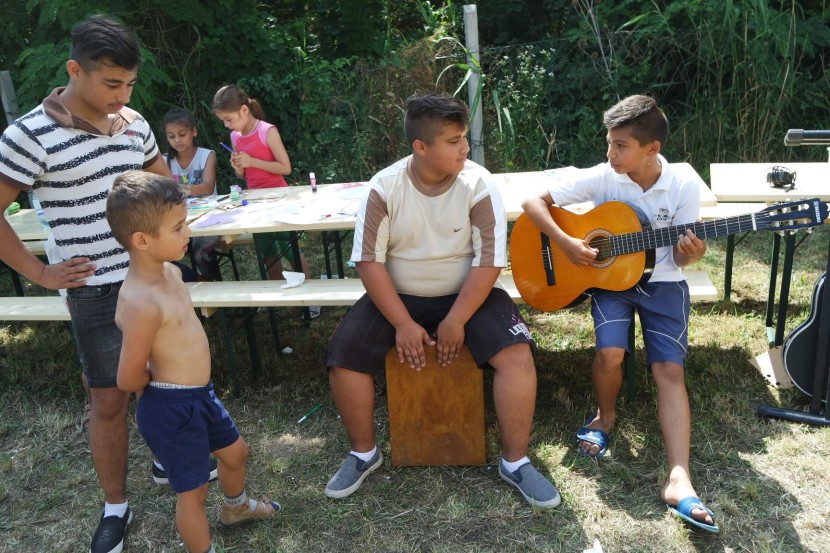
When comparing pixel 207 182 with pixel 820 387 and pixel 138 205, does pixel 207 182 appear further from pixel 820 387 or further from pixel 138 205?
pixel 820 387

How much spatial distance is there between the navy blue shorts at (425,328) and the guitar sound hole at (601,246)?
1.42 ft

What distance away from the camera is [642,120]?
2867mm

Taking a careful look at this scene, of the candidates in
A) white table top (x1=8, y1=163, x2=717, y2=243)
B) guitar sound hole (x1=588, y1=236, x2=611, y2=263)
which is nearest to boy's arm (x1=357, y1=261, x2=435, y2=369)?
white table top (x1=8, y1=163, x2=717, y2=243)

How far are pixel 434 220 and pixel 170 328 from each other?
1113mm

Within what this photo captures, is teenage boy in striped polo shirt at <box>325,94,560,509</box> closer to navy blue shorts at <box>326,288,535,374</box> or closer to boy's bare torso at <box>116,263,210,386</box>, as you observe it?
navy blue shorts at <box>326,288,535,374</box>

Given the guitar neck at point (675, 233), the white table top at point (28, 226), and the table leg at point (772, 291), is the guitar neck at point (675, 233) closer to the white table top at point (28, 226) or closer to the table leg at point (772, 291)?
the table leg at point (772, 291)

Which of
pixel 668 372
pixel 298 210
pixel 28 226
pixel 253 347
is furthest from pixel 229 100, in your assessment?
pixel 668 372

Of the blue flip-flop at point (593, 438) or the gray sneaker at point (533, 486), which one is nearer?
the gray sneaker at point (533, 486)

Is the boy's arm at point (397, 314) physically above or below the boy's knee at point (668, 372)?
above

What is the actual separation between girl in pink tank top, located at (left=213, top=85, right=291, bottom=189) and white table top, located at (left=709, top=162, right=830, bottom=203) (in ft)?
8.21

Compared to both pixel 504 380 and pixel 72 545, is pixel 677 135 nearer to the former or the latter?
pixel 504 380

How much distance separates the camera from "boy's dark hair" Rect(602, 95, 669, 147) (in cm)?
287

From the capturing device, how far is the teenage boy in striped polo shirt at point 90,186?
2.43m

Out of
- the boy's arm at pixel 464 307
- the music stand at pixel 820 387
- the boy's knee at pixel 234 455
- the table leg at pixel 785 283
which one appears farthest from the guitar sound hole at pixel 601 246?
the boy's knee at pixel 234 455
